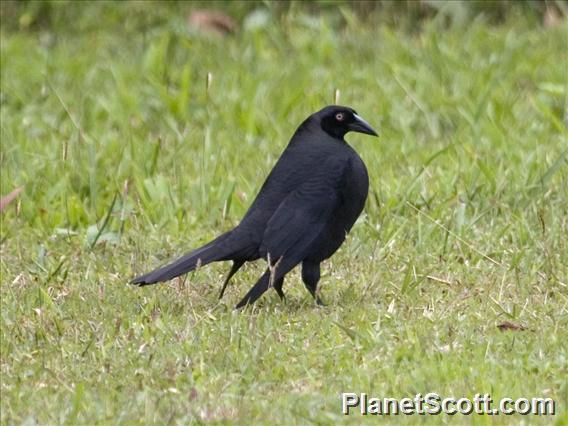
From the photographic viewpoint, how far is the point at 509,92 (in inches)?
325

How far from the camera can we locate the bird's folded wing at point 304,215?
531 centimetres

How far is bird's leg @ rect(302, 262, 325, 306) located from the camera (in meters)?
5.44

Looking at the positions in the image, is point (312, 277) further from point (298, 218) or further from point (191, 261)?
point (191, 261)

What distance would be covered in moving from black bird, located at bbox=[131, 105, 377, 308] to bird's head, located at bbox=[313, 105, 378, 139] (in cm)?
8

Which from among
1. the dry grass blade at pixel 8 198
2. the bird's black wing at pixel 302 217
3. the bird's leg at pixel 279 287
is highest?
the bird's black wing at pixel 302 217

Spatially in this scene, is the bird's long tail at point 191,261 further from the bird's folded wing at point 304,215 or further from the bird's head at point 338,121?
the bird's head at point 338,121

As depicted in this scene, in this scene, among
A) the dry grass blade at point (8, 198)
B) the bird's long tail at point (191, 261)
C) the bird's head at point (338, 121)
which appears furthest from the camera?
the dry grass blade at point (8, 198)

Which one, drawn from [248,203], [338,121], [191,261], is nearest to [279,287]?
[191,261]

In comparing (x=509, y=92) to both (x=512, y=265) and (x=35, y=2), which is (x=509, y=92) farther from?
(x=35, y=2)

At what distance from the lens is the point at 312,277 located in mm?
5441

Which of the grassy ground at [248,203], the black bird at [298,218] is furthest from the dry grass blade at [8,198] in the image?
the black bird at [298,218]

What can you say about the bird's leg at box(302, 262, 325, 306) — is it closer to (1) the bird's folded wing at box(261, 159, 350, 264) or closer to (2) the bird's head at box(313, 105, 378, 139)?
(1) the bird's folded wing at box(261, 159, 350, 264)

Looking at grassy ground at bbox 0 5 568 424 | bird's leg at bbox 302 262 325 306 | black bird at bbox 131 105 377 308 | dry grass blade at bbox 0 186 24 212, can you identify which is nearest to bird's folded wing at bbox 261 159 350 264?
black bird at bbox 131 105 377 308

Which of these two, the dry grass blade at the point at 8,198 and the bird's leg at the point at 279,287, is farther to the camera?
the dry grass blade at the point at 8,198
